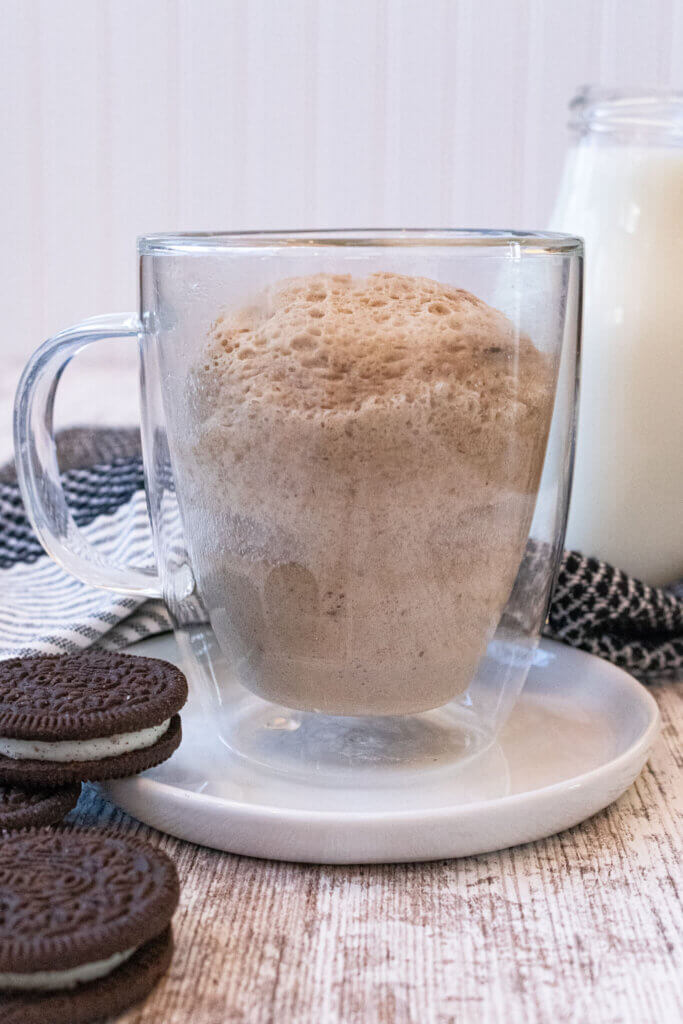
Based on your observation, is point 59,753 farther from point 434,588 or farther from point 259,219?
point 259,219

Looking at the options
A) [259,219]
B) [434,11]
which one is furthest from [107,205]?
[434,11]

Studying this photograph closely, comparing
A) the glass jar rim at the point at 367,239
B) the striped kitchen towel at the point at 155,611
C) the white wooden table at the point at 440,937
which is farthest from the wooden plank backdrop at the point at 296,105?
the white wooden table at the point at 440,937

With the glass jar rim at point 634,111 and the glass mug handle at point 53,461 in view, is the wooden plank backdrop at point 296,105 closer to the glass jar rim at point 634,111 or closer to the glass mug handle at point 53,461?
the glass jar rim at point 634,111

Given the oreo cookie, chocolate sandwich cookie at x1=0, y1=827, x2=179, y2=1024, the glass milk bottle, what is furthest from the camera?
the glass milk bottle

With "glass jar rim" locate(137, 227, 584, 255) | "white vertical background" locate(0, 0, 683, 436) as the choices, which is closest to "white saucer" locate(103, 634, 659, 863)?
"glass jar rim" locate(137, 227, 584, 255)

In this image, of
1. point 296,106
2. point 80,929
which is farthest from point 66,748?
point 296,106

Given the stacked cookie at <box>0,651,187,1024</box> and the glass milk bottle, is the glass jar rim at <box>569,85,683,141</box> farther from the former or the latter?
the stacked cookie at <box>0,651,187,1024</box>
